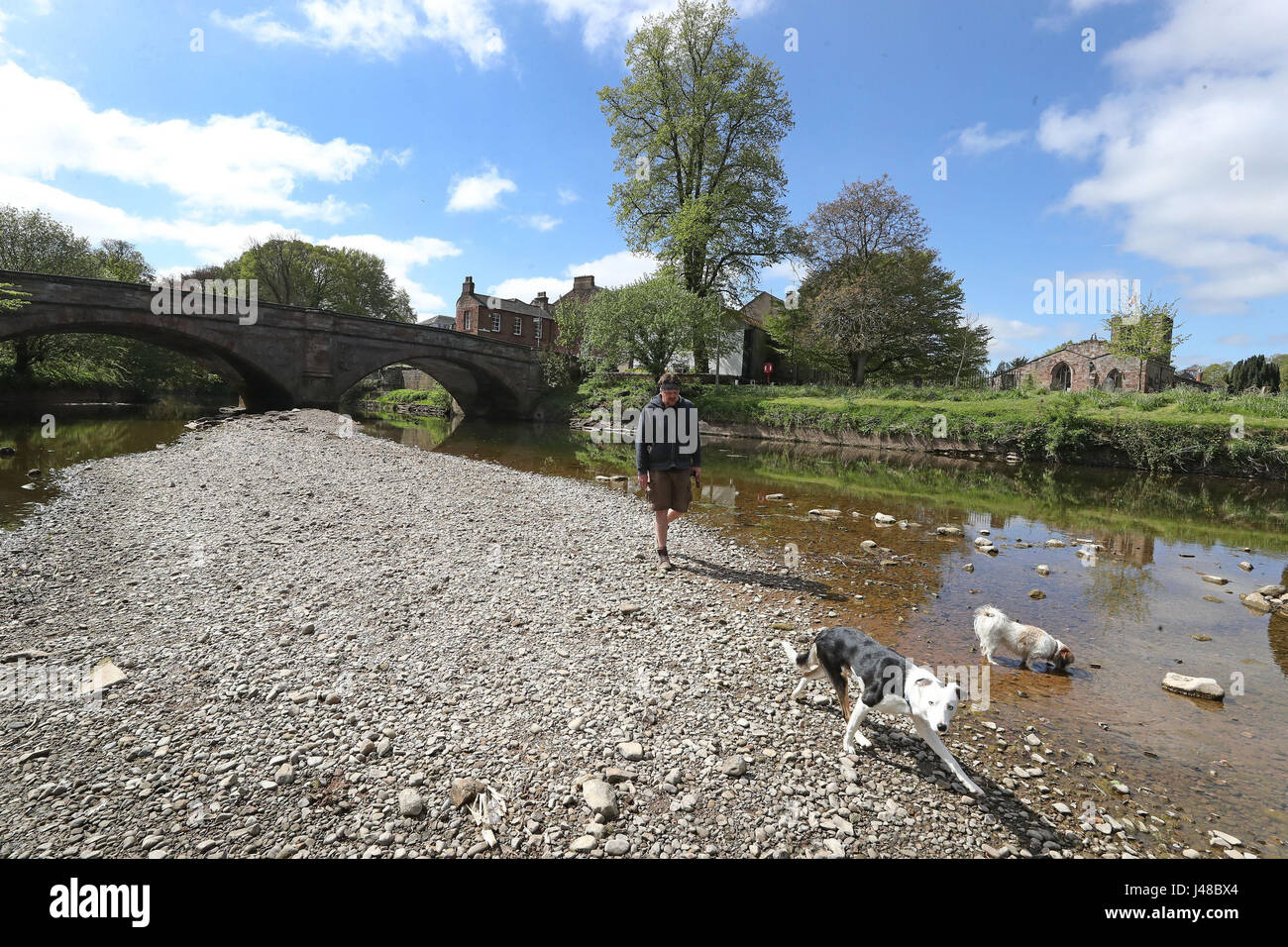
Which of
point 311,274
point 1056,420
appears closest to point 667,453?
point 1056,420

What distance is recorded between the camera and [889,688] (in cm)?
355

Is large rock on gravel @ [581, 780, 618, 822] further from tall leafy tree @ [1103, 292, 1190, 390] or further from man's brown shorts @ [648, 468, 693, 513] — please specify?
tall leafy tree @ [1103, 292, 1190, 390]

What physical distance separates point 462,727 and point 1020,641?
520 cm

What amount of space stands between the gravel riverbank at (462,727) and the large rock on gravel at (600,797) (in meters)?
→ 0.01

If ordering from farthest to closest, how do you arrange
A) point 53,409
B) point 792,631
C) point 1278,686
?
point 53,409
point 792,631
point 1278,686

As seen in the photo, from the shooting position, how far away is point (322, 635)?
5426 mm

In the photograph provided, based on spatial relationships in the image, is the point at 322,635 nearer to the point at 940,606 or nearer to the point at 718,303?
the point at 940,606

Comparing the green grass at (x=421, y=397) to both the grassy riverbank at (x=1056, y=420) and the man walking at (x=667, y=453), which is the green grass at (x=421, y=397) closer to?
the grassy riverbank at (x=1056, y=420)

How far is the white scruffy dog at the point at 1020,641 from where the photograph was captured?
5523 millimetres

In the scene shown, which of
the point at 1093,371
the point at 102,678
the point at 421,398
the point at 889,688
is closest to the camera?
the point at 889,688

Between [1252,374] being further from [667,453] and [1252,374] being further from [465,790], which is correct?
[465,790]

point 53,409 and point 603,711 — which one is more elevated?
point 53,409
